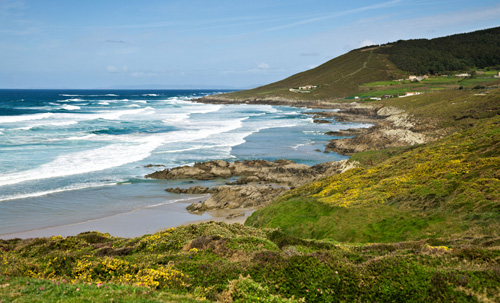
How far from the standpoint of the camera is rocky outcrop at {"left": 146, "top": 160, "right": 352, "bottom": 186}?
39750 mm

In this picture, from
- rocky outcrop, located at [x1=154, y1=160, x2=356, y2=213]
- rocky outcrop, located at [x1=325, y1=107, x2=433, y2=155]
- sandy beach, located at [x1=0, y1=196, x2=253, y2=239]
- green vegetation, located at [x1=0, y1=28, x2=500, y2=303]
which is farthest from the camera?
rocky outcrop, located at [x1=325, y1=107, x2=433, y2=155]

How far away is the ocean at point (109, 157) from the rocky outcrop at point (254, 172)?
192 cm

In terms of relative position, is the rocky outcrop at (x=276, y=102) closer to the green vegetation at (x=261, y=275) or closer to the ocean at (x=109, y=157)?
the ocean at (x=109, y=157)

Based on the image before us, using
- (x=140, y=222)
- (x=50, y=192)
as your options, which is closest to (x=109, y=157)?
(x=50, y=192)

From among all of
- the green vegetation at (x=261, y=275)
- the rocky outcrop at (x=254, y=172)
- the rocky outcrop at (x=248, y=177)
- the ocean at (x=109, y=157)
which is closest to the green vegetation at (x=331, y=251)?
the green vegetation at (x=261, y=275)

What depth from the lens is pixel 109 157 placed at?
49250 mm

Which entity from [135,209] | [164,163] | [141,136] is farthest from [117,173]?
[141,136]

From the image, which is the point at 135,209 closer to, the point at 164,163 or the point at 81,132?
the point at 164,163

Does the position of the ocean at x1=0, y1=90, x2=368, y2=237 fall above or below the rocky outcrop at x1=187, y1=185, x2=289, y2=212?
above

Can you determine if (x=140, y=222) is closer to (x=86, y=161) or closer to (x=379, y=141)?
(x=86, y=161)

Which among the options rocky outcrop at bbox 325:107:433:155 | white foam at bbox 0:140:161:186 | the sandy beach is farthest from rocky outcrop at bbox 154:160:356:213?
rocky outcrop at bbox 325:107:433:155

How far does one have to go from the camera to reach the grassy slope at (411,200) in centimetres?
1717

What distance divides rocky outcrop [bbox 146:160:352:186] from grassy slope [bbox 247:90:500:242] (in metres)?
10.5

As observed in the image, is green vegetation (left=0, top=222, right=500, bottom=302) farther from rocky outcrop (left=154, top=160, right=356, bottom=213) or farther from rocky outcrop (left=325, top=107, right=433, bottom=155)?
rocky outcrop (left=325, top=107, right=433, bottom=155)
